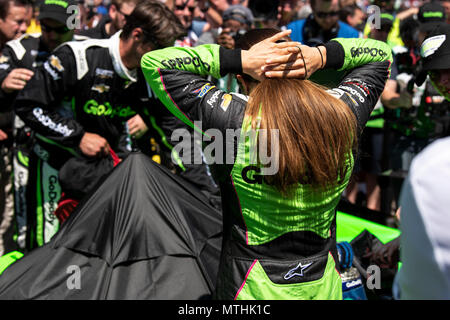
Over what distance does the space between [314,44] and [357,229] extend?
1295 millimetres

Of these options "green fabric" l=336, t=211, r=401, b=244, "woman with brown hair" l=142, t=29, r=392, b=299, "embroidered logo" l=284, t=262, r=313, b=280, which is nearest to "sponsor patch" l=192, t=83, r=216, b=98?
"woman with brown hair" l=142, t=29, r=392, b=299

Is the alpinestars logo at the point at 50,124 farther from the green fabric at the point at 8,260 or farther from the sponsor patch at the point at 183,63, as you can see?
the sponsor patch at the point at 183,63

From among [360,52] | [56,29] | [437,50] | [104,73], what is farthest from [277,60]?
[56,29]

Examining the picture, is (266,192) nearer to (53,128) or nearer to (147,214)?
(147,214)

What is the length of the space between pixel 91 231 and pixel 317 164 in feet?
3.77

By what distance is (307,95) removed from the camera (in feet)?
5.55

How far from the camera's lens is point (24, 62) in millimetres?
3900

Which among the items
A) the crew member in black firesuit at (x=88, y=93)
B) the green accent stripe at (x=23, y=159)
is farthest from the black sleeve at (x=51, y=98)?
the green accent stripe at (x=23, y=159)

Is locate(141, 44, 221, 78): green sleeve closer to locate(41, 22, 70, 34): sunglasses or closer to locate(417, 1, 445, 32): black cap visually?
locate(41, 22, 70, 34): sunglasses

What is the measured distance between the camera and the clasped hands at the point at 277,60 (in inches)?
70.0

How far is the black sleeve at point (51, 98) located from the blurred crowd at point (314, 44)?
426 mm

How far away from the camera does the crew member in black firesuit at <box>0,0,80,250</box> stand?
3734mm

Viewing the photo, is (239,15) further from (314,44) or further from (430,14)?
(430,14)

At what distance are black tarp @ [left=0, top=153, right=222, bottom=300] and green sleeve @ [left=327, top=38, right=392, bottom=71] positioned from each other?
39.5 inches
